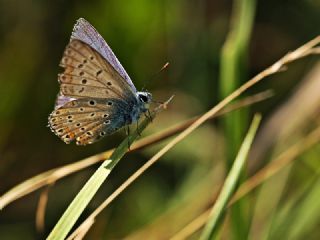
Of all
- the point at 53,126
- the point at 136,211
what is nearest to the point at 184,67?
the point at 136,211

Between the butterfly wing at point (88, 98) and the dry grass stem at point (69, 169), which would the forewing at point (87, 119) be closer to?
the butterfly wing at point (88, 98)

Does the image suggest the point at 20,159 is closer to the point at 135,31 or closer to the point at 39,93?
the point at 39,93

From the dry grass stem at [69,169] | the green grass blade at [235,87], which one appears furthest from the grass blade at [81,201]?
the green grass blade at [235,87]

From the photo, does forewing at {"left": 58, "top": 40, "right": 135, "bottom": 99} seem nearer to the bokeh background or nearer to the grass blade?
the grass blade

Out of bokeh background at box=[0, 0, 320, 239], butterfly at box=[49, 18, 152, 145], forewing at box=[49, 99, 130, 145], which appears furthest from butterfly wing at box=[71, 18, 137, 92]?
bokeh background at box=[0, 0, 320, 239]

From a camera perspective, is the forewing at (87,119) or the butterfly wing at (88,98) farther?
the forewing at (87,119)

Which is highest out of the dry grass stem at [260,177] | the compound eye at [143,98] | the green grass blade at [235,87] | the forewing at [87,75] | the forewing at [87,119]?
the forewing at [87,75]
